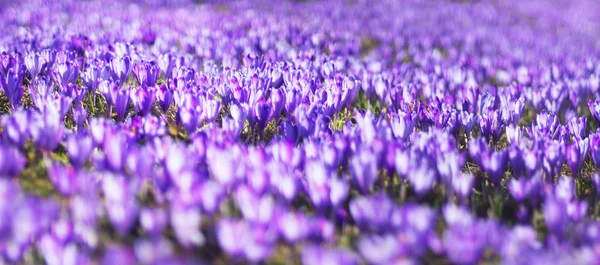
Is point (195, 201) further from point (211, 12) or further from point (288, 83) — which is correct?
point (211, 12)

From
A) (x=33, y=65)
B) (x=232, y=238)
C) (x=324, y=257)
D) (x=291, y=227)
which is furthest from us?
(x=33, y=65)

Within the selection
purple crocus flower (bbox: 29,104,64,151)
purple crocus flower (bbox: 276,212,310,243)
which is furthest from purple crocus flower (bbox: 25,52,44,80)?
purple crocus flower (bbox: 276,212,310,243)

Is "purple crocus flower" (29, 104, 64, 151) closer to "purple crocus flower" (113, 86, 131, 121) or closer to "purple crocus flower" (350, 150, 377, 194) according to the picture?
"purple crocus flower" (113, 86, 131, 121)

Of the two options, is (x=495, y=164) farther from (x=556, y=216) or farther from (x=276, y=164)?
(x=276, y=164)

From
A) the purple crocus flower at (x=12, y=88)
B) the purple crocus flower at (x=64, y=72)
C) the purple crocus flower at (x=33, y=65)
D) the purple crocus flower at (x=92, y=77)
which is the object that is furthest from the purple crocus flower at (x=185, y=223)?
the purple crocus flower at (x=33, y=65)

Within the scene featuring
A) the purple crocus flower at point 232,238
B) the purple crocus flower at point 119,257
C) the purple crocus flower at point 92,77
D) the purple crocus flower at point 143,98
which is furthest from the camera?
the purple crocus flower at point 92,77

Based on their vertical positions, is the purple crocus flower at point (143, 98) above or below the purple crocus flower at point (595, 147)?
above

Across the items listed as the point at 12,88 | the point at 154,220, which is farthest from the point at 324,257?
the point at 12,88

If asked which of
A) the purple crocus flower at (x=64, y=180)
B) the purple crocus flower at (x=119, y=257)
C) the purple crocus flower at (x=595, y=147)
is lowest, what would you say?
the purple crocus flower at (x=595, y=147)

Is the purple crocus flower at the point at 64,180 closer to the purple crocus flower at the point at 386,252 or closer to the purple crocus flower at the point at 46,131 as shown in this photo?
the purple crocus flower at the point at 46,131
